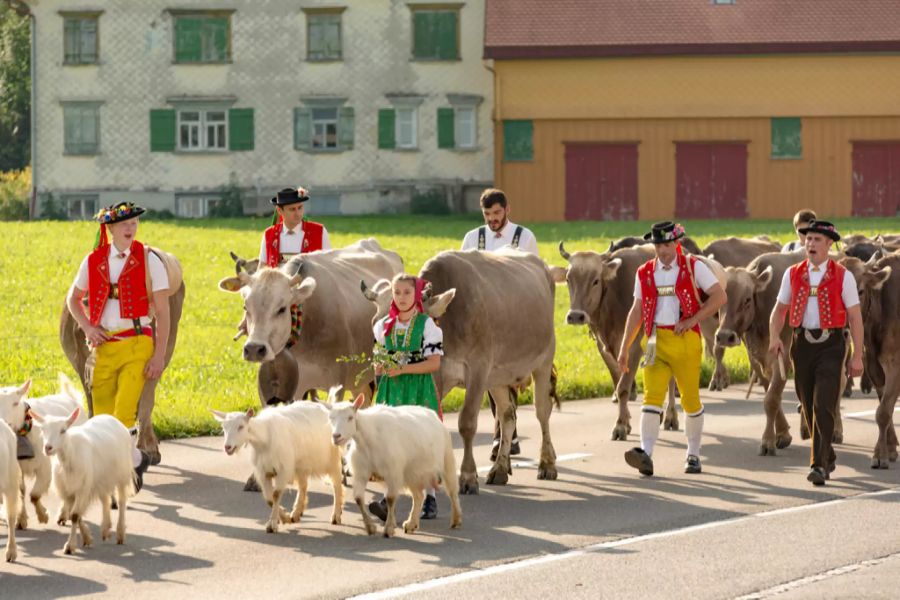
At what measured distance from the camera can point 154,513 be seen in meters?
13.8

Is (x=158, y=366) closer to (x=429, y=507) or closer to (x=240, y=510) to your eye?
(x=240, y=510)

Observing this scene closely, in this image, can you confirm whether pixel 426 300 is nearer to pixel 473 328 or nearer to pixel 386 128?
pixel 473 328

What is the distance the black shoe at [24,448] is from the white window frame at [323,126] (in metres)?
52.2

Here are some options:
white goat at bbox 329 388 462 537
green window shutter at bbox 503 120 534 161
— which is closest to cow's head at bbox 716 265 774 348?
white goat at bbox 329 388 462 537

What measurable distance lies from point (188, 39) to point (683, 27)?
679 inches

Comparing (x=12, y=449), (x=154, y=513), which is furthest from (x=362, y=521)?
(x=12, y=449)

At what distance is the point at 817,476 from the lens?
1498 centimetres

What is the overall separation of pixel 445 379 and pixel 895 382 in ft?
14.6

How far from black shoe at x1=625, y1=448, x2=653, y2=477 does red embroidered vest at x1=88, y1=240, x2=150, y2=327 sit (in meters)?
4.19

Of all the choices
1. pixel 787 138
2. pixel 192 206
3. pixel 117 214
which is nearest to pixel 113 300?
pixel 117 214

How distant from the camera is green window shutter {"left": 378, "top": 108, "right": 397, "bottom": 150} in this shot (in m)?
64.2

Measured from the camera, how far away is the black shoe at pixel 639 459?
1525 centimetres

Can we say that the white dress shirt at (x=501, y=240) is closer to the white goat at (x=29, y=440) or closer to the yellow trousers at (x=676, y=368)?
the yellow trousers at (x=676, y=368)

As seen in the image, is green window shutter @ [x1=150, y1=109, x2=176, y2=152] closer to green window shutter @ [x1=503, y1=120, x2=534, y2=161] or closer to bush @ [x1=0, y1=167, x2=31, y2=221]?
bush @ [x1=0, y1=167, x2=31, y2=221]
